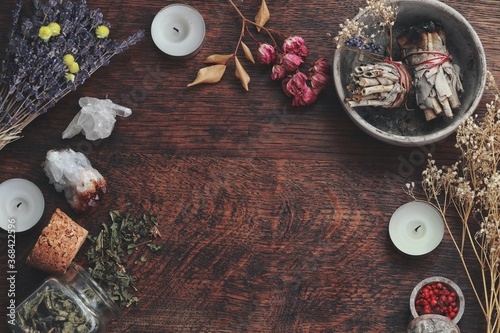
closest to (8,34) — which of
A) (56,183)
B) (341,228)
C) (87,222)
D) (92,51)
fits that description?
(92,51)

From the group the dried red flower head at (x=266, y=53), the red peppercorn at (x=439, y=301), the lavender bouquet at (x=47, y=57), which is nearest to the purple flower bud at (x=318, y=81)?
the dried red flower head at (x=266, y=53)

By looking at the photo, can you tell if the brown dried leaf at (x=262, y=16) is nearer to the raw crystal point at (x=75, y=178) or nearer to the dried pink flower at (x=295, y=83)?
the dried pink flower at (x=295, y=83)

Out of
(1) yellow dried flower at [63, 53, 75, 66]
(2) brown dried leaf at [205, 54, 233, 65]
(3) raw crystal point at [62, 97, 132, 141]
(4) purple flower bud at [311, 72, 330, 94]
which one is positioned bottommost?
(3) raw crystal point at [62, 97, 132, 141]

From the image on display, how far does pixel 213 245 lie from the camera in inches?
72.9

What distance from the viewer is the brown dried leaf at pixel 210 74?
1.86 metres

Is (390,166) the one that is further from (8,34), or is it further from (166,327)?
(8,34)

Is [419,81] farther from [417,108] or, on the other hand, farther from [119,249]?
[119,249]

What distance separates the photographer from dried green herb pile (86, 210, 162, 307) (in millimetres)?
1823

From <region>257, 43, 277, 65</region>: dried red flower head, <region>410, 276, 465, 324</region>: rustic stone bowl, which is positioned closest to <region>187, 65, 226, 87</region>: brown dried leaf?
<region>257, 43, 277, 65</region>: dried red flower head

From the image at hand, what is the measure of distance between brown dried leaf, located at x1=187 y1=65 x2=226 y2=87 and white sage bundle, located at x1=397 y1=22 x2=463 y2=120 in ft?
1.59

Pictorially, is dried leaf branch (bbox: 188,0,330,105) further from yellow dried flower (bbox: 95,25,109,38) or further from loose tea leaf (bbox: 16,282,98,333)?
loose tea leaf (bbox: 16,282,98,333)

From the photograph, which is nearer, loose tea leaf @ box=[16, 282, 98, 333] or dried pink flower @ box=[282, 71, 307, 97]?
loose tea leaf @ box=[16, 282, 98, 333]

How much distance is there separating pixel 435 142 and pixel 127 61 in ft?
2.76

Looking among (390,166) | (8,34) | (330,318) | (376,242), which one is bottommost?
(330,318)
